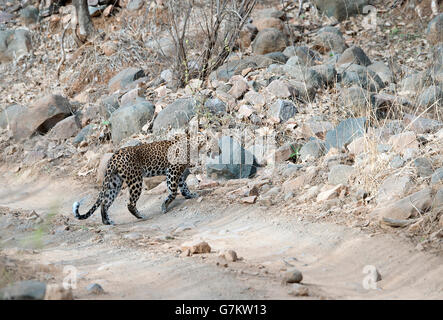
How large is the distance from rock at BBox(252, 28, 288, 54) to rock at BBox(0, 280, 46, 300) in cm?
996

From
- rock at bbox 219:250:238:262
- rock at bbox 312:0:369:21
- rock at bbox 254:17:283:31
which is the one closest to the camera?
rock at bbox 219:250:238:262

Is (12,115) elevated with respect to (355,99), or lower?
lower

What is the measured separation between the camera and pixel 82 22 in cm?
1480

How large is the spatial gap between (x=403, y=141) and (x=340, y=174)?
3.19 feet

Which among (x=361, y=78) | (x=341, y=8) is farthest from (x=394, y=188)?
(x=341, y=8)

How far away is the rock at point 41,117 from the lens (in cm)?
1173

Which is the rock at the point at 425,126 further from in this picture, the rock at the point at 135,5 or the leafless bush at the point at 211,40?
the rock at the point at 135,5

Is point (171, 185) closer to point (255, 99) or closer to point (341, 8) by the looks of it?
point (255, 99)

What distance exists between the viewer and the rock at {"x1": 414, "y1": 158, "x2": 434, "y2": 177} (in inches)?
265

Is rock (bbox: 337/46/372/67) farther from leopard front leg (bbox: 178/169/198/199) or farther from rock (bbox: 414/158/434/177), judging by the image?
rock (bbox: 414/158/434/177)

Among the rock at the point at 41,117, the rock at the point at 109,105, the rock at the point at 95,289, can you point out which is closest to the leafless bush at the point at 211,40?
the rock at the point at 109,105

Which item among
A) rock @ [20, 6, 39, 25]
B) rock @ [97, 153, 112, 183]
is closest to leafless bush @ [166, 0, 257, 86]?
rock @ [97, 153, 112, 183]

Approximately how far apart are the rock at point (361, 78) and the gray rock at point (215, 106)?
2.44 metres

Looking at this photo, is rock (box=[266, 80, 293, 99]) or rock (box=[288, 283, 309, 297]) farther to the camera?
rock (box=[266, 80, 293, 99])
